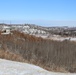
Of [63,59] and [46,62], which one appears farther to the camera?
[63,59]

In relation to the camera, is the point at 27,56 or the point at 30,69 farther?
the point at 27,56

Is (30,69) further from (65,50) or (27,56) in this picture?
(65,50)

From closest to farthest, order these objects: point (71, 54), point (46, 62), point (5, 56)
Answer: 1. point (5, 56)
2. point (46, 62)
3. point (71, 54)

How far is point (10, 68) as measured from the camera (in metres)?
13.2

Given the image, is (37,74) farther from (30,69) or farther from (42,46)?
(42,46)

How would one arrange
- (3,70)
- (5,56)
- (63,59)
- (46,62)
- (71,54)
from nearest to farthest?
(3,70)
(5,56)
(46,62)
(63,59)
(71,54)

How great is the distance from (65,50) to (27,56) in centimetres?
519

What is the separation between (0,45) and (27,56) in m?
2.71

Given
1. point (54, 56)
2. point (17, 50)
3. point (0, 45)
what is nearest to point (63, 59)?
point (54, 56)

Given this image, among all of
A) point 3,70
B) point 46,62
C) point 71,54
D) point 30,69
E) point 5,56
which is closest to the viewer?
point 3,70

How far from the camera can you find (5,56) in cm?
1734

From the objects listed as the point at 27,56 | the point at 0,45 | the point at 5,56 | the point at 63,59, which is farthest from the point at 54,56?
the point at 5,56

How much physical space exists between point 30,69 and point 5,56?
13.6 ft

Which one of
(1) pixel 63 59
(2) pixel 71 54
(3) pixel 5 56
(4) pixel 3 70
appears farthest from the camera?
(2) pixel 71 54
